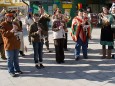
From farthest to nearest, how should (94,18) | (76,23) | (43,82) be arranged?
1. (94,18)
2. (76,23)
3. (43,82)

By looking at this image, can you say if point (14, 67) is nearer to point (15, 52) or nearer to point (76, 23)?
point (15, 52)

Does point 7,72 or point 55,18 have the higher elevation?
point 55,18

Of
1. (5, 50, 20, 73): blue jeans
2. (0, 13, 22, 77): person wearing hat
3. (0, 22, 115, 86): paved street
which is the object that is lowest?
(0, 22, 115, 86): paved street

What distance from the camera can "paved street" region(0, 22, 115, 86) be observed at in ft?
20.2

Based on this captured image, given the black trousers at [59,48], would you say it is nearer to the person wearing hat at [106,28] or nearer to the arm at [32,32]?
the arm at [32,32]

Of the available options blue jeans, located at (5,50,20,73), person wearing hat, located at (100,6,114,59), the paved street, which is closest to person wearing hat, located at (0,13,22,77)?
blue jeans, located at (5,50,20,73)

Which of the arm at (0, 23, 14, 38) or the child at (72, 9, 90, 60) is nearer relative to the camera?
the arm at (0, 23, 14, 38)

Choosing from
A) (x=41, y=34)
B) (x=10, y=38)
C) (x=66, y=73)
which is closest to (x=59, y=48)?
(x=41, y=34)

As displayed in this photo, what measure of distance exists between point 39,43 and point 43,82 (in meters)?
1.37

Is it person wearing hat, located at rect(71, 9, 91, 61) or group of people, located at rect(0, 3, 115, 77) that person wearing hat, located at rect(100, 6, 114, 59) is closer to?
group of people, located at rect(0, 3, 115, 77)

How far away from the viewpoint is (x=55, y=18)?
786 cm

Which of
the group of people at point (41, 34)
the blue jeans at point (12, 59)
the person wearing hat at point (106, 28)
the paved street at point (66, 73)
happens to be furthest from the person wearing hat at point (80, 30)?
the blue jeans at point (12, 59)

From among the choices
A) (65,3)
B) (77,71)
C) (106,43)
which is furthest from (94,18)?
(77,71)

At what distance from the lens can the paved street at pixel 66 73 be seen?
20.2 feet
